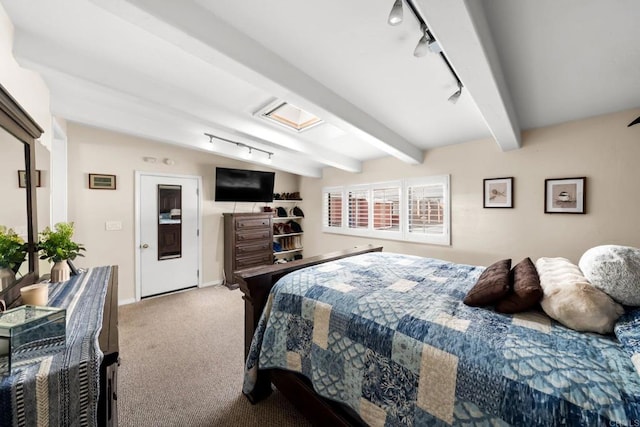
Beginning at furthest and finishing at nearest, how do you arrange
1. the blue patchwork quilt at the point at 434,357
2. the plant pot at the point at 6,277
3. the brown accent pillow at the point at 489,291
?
the brown accent pillow at the point at 489,291, the plant pot at the point at 6,277, the blue patchwork quilt at the point at 434,357

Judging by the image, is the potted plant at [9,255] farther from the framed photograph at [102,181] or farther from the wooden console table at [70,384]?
the framed photograph at [102,181]

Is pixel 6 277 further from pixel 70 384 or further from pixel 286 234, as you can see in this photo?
pixel 286 234

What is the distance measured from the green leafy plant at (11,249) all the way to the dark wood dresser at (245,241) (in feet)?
9.90

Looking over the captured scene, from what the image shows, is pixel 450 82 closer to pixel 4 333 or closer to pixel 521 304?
pixel 521 304

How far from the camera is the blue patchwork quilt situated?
0.83 meters

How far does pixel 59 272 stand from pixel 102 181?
241 cm

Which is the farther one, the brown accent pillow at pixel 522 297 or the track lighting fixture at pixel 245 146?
the track lighting fixture at pixel 245 146

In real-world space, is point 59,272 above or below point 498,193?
below

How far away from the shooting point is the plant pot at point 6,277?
1237 mm

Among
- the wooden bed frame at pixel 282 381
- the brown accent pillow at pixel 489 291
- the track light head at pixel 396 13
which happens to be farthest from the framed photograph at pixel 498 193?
the track light head at pixel 396 13

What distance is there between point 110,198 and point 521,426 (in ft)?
15.6

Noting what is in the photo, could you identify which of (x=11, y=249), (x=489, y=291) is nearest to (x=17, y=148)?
(x=11, y=249)

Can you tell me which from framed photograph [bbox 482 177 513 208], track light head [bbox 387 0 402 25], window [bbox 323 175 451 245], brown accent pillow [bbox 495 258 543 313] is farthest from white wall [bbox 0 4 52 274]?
framed photograph [bbox 482 177 513 208]

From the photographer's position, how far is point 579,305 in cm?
111
